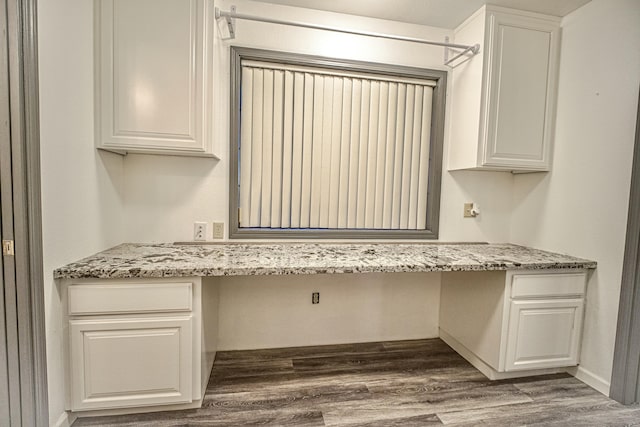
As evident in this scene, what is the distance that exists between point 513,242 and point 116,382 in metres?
2.83

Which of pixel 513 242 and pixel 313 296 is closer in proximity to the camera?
pixel 313 296

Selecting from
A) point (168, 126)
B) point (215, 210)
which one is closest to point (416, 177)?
point (215, 210)

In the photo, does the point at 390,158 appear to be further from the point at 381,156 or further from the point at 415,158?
the point at 415,158

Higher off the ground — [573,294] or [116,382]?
[573,294]

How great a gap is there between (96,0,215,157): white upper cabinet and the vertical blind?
41 cm

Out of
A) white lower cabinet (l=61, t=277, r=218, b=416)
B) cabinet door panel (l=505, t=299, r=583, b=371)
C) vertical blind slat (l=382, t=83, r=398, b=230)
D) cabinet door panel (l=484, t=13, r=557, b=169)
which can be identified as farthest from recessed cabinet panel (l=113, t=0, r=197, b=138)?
cabinet door panel (l=505, t=299, r=583, b=371)

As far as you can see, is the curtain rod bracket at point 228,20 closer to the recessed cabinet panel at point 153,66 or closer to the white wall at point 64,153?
the recessed cabinet panel at point 153,66

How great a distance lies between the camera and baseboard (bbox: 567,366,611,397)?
69.9 inches

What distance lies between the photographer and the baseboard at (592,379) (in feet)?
5.83

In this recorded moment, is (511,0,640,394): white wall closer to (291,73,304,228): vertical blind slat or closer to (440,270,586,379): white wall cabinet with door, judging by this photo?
(440,270,586,379): white wall cabinet with door

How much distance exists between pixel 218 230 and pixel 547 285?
2.15m

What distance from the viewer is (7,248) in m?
1.16

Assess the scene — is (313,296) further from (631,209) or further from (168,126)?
(631,209)

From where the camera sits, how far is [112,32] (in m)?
1.56
